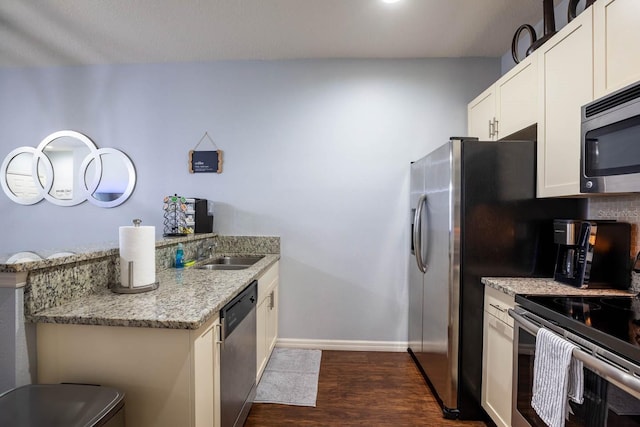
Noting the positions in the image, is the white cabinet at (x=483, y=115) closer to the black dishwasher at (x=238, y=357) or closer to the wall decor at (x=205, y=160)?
the black dishwasher at (x=238, y=357)

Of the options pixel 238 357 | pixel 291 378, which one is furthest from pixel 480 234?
pixel 291 378

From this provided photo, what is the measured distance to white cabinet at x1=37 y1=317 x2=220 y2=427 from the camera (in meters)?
1.17

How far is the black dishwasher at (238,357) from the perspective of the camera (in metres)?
1.45

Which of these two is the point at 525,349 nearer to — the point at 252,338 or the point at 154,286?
the point at 252,338

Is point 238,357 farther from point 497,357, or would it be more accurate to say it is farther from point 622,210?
point 622,210

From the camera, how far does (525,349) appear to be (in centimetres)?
147

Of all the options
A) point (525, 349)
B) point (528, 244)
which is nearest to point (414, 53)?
point (528, 244)

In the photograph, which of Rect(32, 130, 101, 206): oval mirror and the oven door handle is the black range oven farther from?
Rect(32, 130, 101, 206): oval mirror

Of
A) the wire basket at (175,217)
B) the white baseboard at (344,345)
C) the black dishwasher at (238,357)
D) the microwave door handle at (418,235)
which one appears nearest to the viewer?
the black dishwasher at (238,357)

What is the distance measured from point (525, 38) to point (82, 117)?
161 inches

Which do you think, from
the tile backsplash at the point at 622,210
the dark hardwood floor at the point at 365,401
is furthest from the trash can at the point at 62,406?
the tile backsplash at the point at 622,210

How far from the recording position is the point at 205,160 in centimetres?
298

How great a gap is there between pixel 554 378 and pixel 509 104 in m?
1.72

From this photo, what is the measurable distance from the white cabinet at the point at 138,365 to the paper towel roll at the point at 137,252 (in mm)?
354
